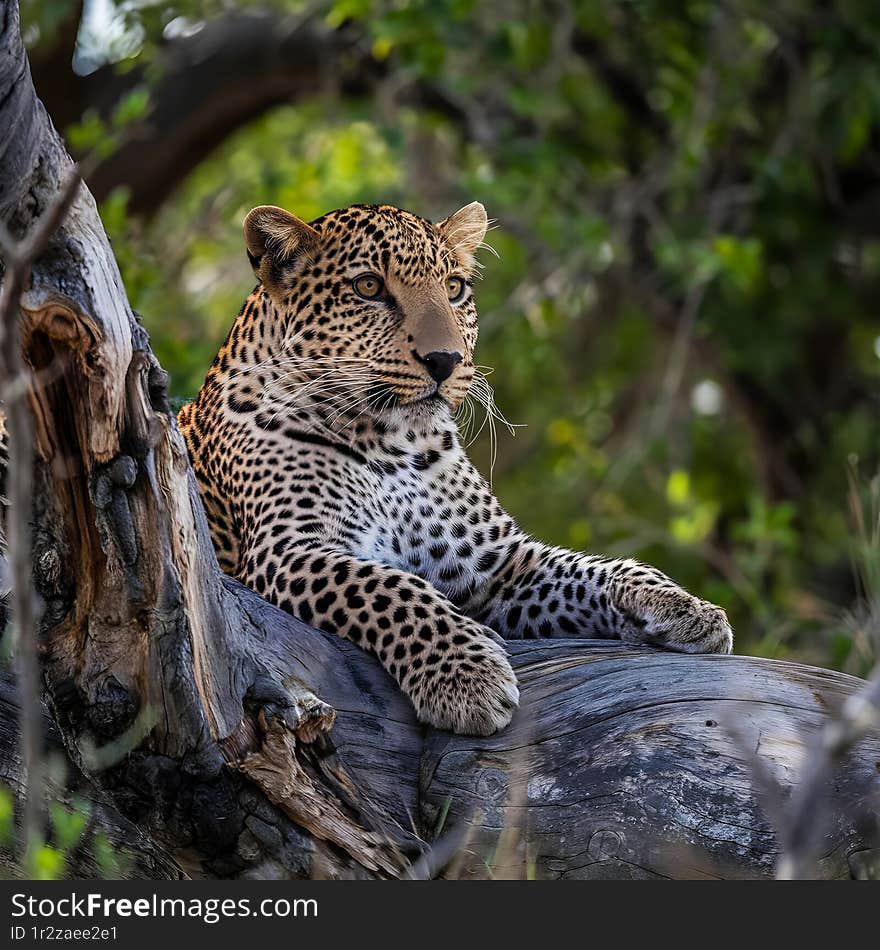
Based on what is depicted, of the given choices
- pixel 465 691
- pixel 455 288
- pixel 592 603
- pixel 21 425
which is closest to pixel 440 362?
pixel 455 288

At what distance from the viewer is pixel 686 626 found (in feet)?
20.0

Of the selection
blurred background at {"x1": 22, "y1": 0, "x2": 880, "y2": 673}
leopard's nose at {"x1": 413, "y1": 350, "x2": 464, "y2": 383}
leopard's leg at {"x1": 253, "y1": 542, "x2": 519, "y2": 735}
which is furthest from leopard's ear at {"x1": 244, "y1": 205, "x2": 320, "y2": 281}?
blurred background at {"x1": 22, "y1": 0, "x2": 880, "y2": 673}

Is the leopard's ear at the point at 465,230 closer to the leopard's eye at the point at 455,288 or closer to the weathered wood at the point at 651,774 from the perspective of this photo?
the leopard's eye at the point at 455,288

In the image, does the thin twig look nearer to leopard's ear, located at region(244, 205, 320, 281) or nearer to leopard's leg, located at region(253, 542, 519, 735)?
leopard's leg, located at region(253, 542, 519, 735)

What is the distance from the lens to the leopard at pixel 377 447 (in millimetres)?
6418

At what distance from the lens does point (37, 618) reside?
4.26 meters

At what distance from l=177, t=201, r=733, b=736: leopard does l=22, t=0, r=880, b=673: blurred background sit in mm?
2697

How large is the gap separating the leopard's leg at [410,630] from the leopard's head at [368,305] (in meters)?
0.78

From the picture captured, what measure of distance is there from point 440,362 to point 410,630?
127cm

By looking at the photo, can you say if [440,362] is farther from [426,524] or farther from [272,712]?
[272,712]

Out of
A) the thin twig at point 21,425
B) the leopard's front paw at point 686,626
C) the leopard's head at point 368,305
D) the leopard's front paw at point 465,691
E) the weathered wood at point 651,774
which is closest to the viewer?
the thin twig at point 21,425

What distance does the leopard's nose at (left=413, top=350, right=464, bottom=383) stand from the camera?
6391 millimetres

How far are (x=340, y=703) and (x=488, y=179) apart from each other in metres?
7.53

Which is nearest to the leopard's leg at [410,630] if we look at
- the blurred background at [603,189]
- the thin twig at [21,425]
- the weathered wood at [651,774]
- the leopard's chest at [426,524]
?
the weathered wood at [651,774]
